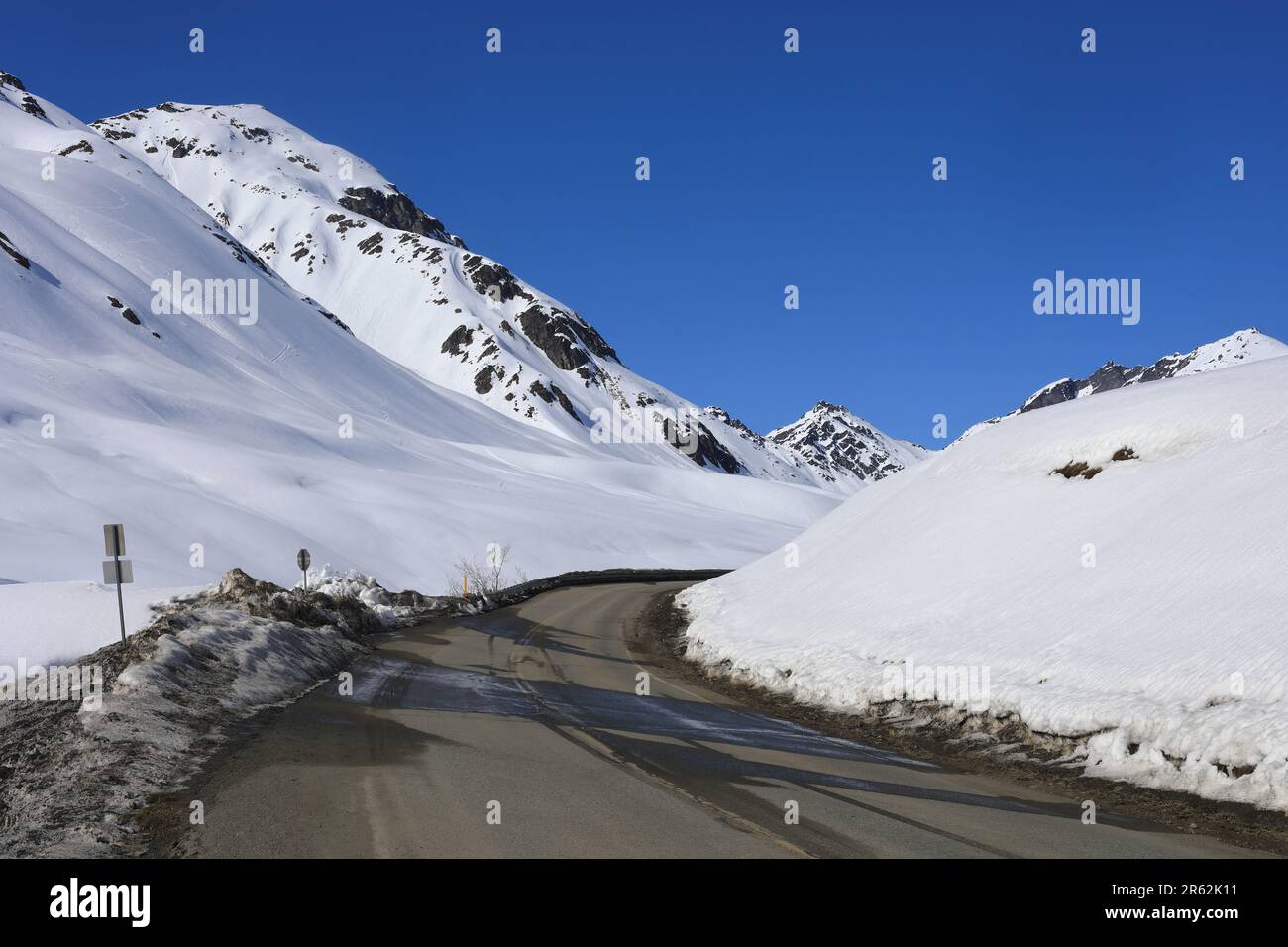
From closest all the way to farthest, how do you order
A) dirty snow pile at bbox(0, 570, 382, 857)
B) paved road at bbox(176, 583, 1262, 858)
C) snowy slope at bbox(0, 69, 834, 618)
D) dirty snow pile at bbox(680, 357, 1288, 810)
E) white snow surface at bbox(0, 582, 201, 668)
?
paved road at bbox(176, 583, 1262, 858) → dirty snow pile at bbox(0, 570, 382, 857) → dirty snow pile at bbox(680, 357, 1288, 810) → white snow surface at bbox(0, 582, 201, 668) → snowy slope at bbox(0, 69, 834, 618)

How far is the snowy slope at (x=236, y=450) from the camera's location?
1708 inches

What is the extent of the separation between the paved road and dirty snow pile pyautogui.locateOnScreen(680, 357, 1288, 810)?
5.76 feet

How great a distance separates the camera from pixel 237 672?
13914 mm

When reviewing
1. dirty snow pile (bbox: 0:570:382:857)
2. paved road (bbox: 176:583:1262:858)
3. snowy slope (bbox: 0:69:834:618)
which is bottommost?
paved road (bbox: 176:583:1262:858)

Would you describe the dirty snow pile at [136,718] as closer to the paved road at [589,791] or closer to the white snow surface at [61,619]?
the paved road at [589,791]

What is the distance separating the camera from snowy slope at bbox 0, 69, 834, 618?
43.4 metres

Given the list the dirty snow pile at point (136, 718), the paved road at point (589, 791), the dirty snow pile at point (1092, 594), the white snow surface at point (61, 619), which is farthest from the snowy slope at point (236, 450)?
the dirty snow pile at point (1092, 594)

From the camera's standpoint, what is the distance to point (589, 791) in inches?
341

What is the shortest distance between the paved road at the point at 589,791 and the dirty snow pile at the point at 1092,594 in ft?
5.76

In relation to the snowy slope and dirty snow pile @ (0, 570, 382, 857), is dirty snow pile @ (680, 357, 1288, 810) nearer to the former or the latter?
dirty snow pile @ (0, 570, 382, 857)

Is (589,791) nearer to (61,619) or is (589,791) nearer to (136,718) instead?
(136,718)

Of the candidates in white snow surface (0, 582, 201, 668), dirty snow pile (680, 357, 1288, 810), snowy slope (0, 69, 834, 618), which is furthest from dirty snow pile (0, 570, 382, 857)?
dirty snow pile (680, 357, 1288, 810)

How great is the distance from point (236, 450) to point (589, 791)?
60567mm
